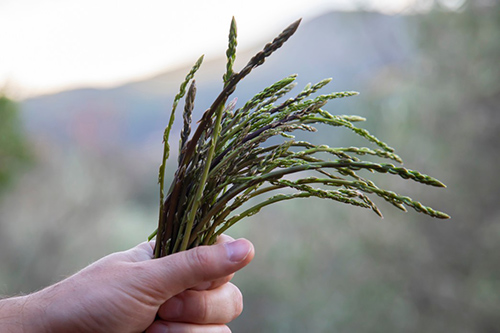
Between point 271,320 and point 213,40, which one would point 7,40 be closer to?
point 213,40

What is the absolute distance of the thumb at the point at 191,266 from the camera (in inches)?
36.5

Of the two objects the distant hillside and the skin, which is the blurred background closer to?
the distant hillside

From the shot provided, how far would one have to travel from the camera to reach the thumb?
93 cm

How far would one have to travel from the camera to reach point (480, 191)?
4082 millimetres

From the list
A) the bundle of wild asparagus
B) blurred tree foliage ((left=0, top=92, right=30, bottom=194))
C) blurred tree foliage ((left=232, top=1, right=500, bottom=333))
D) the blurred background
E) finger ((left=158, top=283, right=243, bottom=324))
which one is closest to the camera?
the bundle of wild asparagus

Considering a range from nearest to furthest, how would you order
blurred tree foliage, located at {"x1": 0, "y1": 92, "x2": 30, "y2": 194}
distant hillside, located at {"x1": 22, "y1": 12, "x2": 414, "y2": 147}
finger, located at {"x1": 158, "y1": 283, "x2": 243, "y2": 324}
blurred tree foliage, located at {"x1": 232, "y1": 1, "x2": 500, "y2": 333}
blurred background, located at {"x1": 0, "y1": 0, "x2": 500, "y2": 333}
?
finger, located at {"x1": 158, "y1": 283, "x2": 243, "y2": 324} → blurred tree foliage, located at {"x1": 232, "y1": 1, "x2": 500, "y2": 333} → blurred background, located at {"x1": 0, "y1": 0, "x2": 500, "y2": 333} → blurred tree foliage, located at {"x1": 0, "y1": 92, "x2": 30, "y2": 194} → distant hillside, located at {"x1": 22, "y1": 12, "x2": 414, "y2": 147}

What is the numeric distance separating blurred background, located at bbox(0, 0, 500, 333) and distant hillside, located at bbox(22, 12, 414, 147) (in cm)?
3

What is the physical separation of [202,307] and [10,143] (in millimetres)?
4124

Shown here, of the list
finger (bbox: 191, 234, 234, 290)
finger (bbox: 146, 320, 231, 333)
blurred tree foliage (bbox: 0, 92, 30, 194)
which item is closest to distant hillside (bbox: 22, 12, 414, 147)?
blurred tree foliage (bbox: 0, 92, 30, 194)

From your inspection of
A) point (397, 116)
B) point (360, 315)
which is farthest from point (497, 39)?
point (360, 315)

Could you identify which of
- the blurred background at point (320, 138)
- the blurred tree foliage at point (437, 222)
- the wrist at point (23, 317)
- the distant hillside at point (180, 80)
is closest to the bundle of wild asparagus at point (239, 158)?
the wrist at point (23, 317)

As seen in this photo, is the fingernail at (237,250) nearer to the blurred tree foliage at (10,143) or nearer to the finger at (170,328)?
the finger at (170,328)

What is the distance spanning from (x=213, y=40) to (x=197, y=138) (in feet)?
17.1

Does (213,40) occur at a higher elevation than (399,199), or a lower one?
higher
